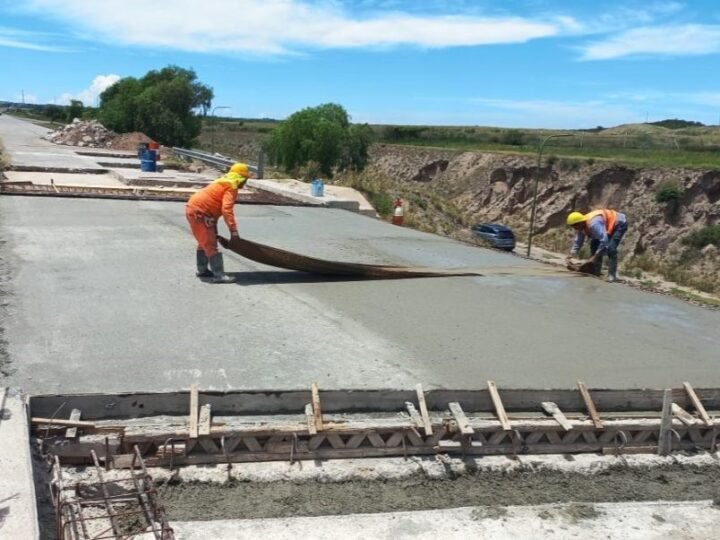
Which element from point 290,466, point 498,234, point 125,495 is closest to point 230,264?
point 290,466

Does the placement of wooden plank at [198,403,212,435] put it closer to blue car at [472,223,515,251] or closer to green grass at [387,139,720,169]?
blue car at [472,223,515,251]

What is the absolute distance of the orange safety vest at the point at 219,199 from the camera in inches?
310

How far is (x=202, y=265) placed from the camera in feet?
27.4

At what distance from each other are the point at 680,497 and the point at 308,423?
93.5 inches

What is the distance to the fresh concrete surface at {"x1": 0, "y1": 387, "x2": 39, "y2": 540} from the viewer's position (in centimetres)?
332

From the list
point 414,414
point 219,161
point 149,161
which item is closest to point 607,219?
point 414,414

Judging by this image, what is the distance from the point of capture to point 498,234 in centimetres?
3484

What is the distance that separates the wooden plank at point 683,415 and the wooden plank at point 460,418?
5.16 ft

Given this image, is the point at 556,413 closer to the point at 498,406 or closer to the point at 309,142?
the point at 498,406

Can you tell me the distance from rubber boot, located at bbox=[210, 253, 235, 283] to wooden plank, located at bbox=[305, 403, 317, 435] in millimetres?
3360

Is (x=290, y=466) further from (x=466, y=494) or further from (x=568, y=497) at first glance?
(x=568, y=497)

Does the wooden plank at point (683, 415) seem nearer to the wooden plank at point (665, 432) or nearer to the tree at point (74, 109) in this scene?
the wooden plank at point (665, 432)

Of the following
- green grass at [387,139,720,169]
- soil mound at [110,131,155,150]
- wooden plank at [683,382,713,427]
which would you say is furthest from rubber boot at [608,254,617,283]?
green grass at [387,139,720,169]

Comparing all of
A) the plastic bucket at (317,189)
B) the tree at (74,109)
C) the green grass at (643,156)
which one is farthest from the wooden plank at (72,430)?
the tree at (74,109)
